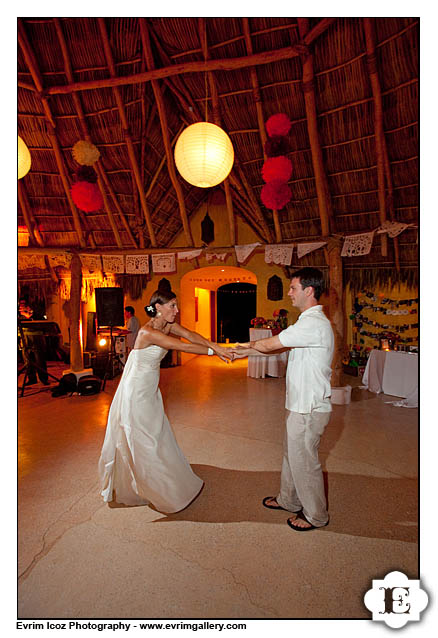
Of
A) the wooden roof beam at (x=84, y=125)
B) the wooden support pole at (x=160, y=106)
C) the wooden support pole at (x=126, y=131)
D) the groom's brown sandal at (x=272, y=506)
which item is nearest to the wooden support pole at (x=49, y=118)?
the wooden roof beam at (x=84, y=125)

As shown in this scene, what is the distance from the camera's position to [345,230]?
23.6 ft

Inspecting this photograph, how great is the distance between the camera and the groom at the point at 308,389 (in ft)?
7.01

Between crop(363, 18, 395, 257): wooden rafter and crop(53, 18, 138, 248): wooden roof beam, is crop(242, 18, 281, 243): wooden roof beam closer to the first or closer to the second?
crop(363, 18, 395, 257): wooden rafter

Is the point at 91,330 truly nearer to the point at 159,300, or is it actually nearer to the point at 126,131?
the point at 126,131

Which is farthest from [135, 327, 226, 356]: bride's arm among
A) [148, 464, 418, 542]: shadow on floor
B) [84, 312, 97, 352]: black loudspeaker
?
[84, 312, 97, 352]: black loudspeaker

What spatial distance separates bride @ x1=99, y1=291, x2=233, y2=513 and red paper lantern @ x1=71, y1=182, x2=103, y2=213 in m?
3.53

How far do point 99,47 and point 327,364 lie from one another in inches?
252

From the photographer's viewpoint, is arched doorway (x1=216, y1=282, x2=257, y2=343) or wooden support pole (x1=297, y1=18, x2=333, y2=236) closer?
wooden support pole (x1=297, y1=18, x2=333, y2=236)

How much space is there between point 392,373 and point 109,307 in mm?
5301

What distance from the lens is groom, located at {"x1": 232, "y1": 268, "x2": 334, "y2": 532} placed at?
214 cm

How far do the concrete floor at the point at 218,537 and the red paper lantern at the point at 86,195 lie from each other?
3.38 metres

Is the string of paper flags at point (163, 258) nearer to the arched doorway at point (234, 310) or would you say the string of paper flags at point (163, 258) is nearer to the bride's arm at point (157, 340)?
the bride's arm at point (157, 340)

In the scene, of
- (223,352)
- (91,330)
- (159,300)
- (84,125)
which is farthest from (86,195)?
(91,330)

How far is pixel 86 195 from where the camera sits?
5227mm
